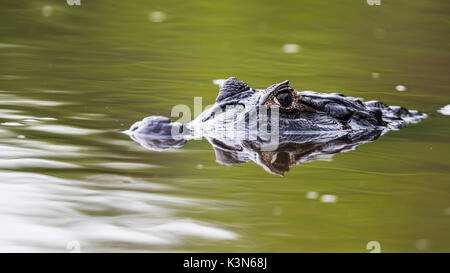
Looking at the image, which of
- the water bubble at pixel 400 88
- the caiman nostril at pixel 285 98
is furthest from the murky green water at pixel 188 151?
the caiman nostril at pixel 285 98

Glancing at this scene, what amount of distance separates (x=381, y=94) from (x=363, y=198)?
659 centimetres

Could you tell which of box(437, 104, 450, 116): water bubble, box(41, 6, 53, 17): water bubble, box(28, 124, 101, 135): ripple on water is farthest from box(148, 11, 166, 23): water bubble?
box(28, 124, 101, 135): ripple on water

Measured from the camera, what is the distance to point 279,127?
8.06 m

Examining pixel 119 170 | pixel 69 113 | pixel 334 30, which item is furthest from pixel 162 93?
pixel 334 30

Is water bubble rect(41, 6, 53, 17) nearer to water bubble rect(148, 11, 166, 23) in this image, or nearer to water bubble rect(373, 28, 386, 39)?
water bubble rect(148, 11, 166, 23)

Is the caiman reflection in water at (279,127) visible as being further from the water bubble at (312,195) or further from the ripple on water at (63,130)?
the water bubble at (312,195)

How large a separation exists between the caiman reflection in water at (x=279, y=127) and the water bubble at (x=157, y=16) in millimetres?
9520

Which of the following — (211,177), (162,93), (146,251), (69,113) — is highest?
(162,93)

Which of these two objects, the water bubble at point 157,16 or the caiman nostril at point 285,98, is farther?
the water bubble at point 157,16

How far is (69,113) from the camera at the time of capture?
855 cm

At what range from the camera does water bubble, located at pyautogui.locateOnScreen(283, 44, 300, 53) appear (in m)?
15.6

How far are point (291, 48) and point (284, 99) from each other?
8.00m

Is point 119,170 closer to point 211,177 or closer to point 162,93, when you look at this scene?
point 211,177

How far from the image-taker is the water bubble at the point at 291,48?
15.6m
